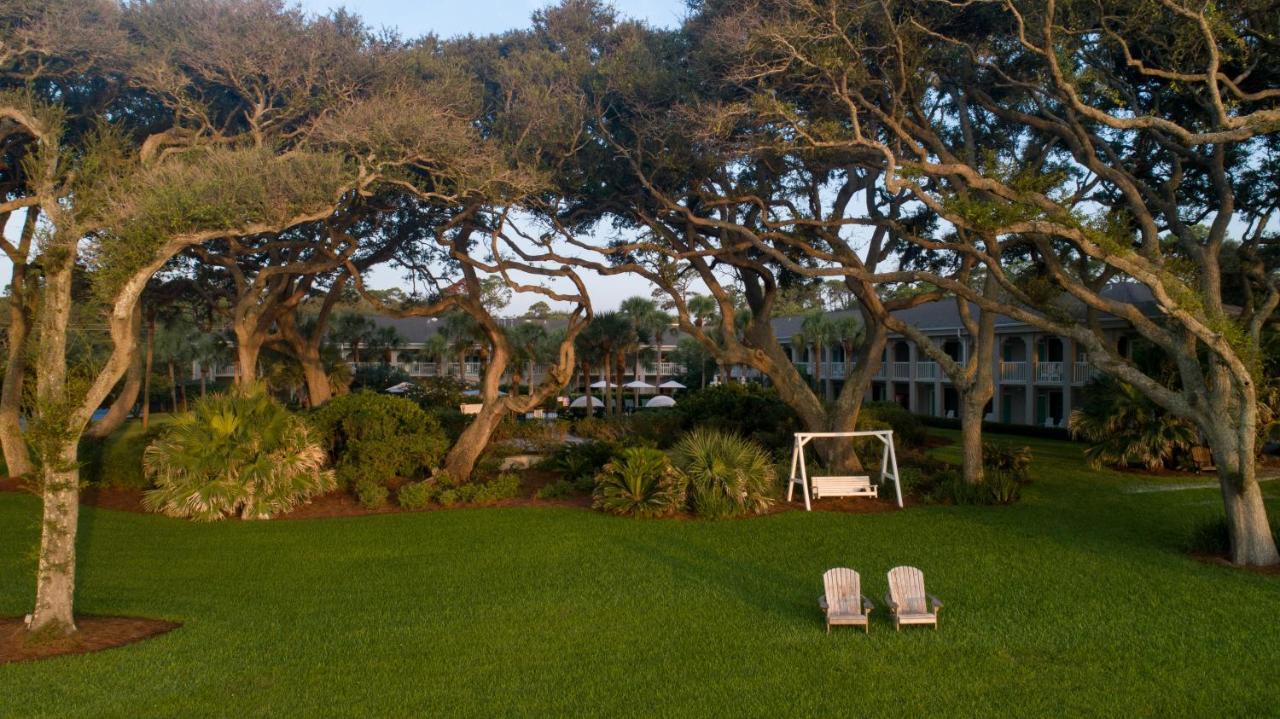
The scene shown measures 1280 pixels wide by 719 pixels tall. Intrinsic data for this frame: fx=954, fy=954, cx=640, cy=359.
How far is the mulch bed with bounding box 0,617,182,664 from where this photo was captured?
868cm

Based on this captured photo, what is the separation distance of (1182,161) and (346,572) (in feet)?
47.4

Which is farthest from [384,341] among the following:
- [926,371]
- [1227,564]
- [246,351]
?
[1227,564]

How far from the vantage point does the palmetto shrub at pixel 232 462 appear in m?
16.6

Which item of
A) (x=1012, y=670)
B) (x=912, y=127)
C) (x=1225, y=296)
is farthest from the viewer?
(x=1225, y=296)

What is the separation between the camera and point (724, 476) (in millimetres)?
16344

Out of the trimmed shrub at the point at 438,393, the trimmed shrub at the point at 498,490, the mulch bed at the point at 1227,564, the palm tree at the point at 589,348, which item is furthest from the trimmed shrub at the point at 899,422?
the palm tree at the point at 589,348

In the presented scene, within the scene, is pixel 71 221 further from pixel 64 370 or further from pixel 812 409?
pixel 812 409

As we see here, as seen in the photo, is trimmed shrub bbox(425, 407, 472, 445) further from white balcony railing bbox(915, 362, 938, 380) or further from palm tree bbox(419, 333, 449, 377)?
palm tree bbox(419, 333, 449, 377)

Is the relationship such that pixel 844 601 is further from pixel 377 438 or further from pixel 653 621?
pixel 377 438

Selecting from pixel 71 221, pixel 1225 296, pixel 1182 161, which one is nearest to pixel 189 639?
pixel 71 221

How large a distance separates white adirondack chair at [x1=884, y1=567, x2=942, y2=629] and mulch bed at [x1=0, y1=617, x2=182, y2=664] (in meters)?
7.14

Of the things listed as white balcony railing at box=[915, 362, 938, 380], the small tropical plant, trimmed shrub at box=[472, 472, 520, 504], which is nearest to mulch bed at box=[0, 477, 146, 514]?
trimmed shrub at box=[472, 472, 520, 504]

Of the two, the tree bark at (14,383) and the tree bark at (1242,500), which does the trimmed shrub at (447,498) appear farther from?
the tree bark at (1242,500)

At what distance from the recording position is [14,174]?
18594 mm
